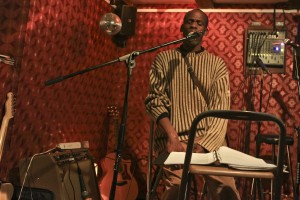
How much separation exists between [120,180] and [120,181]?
0.01m

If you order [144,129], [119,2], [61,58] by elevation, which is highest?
[119,2]

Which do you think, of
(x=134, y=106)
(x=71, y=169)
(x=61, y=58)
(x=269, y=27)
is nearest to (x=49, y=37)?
(x=61, y=58)

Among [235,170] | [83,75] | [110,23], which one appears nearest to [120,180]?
[83,75]

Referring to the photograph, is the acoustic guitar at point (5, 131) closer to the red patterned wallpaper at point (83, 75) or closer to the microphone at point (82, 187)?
the red patterned wallpaper at point (83, 75)

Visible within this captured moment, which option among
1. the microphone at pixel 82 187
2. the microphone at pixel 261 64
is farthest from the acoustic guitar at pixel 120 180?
the microphone at pixel 261 64

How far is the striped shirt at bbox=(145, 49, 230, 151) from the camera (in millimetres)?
2320

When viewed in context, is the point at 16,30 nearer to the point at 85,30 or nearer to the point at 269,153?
the point at 85,30

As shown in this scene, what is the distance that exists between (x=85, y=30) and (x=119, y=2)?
719 millimetres

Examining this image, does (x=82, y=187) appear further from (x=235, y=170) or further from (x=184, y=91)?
(x=235, y=170)

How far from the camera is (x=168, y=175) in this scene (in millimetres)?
2223

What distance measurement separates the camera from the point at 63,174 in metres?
2.64

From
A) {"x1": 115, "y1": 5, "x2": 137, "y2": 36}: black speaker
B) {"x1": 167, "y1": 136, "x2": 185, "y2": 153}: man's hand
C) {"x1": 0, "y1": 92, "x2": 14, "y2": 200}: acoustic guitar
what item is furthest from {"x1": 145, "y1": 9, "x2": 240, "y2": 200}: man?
{"x1": 115, "y1": 5, "x2": 137, "y2": 36}: black speaker

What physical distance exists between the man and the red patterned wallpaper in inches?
40.7

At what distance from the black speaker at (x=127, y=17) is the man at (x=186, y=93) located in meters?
1.66
